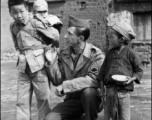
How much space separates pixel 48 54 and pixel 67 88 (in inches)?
25.7

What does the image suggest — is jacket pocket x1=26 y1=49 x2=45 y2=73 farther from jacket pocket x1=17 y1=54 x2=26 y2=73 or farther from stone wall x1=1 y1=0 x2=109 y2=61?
stone wall x1=1 y1=0 x2=109 y2=61

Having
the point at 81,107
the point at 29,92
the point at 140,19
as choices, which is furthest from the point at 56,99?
the point at 140,19

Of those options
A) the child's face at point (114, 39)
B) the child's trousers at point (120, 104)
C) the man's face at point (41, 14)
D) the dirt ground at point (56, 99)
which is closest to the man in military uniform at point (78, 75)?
the child's trousers at point (120, 104)

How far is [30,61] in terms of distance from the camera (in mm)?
4824

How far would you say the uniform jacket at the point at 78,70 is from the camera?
433 centimetres

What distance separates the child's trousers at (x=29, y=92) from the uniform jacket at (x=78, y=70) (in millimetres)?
205

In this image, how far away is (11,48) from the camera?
604 inches

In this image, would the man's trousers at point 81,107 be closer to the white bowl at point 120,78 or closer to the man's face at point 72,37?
the white bowl at point 120,78

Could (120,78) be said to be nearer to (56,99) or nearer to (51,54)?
(51,54)

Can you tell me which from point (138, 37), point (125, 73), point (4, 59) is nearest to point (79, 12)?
point (138, 37)

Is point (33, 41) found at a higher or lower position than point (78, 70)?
higher

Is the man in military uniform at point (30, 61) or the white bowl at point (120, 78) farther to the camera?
the man in military uniform at point (30, 61)

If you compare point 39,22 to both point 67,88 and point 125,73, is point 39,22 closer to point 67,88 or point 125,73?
point 67,88

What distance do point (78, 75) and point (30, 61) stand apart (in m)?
0.73
